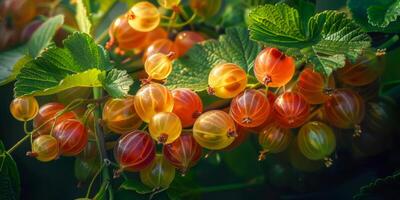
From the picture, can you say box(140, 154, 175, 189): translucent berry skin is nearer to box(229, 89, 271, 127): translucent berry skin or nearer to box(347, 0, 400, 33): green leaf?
box(229, 89, 271, 127): translucent berry skin

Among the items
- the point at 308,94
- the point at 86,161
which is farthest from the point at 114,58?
the point at 308,94

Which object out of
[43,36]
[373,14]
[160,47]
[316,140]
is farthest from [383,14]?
[43,36]

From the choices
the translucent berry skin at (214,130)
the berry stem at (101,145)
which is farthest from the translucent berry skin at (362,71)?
the berry stem at (101,145)

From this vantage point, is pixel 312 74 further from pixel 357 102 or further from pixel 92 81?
pixel 92 81

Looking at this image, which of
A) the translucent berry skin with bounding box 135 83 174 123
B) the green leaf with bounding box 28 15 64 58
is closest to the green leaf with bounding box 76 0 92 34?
the green leaf with bounding box 28 15 64 58

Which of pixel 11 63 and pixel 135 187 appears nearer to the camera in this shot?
pixel 135 187

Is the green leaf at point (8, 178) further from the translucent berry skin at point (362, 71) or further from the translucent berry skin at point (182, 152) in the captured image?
the translucent berry skin at point (362, 71)

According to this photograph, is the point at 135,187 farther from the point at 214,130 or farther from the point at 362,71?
the point at 362,71
